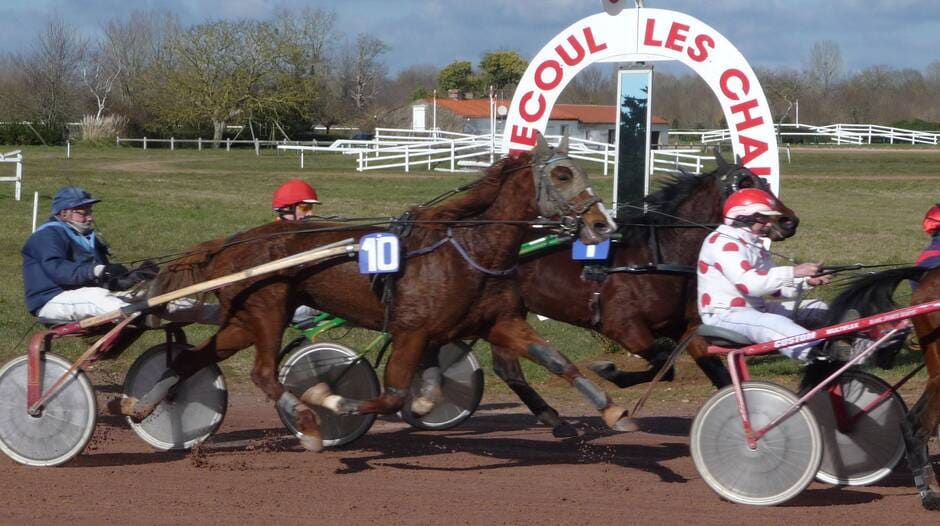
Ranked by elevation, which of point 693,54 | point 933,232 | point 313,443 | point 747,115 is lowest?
point 313,443

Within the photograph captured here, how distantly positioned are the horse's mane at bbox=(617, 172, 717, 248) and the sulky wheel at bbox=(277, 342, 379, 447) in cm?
179

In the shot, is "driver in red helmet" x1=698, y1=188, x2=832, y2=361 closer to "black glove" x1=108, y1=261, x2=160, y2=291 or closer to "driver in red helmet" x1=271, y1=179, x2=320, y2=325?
"driver in red helmet" x1=271, y1=179, x2=320, y2=325

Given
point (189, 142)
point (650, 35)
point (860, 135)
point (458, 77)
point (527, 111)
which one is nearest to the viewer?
point (650, 35)

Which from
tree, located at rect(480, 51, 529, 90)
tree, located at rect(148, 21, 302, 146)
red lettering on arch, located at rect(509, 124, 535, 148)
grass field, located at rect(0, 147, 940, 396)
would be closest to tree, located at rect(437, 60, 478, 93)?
tree, located at rect(480, 51, 529, 90)

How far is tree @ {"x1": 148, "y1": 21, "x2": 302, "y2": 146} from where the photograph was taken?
55.4m

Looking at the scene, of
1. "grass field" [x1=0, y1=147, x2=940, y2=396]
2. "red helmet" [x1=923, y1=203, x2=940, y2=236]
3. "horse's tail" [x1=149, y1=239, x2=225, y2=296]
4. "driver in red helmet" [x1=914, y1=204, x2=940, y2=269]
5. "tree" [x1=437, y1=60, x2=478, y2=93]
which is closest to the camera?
A: "driver in red helmet" [x1=914, y1=204, x2=940, y2=269]

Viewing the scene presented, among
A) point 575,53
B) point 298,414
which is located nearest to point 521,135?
point 575,53

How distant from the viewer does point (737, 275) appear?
224 inches

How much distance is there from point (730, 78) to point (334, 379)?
13.0ft

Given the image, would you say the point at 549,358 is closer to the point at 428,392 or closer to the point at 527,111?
the point at 428,392

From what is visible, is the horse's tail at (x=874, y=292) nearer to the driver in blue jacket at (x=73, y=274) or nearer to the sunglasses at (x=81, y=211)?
the driver in blue jacket at (x=73, y=274)

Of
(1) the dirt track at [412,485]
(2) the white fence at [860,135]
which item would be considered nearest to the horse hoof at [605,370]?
(1) the dirt track at [412,485]

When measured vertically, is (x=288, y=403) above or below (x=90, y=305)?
below

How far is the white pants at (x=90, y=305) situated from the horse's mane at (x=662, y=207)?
2.60m
